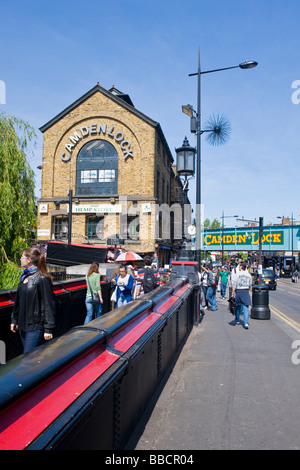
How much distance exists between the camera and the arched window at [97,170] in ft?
92.4

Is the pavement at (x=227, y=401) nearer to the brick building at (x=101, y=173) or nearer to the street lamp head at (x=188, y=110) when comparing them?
the street lamp head at (x=188, y=110)

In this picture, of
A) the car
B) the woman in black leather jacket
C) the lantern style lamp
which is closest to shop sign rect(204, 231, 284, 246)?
the car

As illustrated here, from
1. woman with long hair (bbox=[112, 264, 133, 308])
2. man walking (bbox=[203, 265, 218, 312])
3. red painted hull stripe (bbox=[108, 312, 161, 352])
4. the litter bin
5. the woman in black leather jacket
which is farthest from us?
man walking (bbox=[203, 265, 218, 312])

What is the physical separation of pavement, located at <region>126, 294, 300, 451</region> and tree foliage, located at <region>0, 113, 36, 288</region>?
4.80 meters

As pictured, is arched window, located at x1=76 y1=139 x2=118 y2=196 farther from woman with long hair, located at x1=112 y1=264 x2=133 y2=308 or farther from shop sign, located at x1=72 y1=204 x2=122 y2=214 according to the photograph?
woman with long hair, located at x1=112 y1=264 x2=133 y2=308

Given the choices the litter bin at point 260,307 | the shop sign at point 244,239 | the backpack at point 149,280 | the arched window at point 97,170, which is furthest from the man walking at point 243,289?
the shop sign at point 244,239

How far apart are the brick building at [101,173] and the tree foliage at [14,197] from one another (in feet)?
56.8

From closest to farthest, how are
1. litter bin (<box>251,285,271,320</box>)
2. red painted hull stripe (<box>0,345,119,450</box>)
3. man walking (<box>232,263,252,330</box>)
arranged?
red painted hull stripe (<box>0,345,119,450</box>) → man walking (<box>232,263,252,330</box>) → litter bin (<box>251,285,271,320</box>)

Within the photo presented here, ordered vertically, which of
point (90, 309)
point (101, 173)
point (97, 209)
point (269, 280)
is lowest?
point (269, 280)

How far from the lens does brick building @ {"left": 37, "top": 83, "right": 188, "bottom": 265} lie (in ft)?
89.9

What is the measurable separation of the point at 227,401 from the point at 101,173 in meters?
25.2

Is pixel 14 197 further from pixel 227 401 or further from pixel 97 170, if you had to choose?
pixel 97 170

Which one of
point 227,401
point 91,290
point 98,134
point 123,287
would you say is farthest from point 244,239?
point 227,401

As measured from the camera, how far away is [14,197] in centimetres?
908
